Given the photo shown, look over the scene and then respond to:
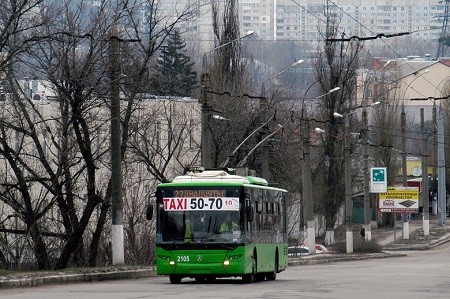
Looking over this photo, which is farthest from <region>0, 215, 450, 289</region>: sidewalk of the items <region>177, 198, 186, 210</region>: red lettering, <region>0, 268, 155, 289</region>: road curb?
<region>177, 198, 186, 210</region>: red lettering

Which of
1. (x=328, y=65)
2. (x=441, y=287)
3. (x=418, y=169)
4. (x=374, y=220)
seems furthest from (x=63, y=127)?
(x=418, y=169)

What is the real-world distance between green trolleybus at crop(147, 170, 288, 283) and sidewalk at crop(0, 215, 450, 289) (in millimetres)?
1889

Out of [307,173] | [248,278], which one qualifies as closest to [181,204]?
[248,278]

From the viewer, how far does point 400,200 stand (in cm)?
A: 6619

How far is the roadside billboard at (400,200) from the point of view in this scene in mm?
65875

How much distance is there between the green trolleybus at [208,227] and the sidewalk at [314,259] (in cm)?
189

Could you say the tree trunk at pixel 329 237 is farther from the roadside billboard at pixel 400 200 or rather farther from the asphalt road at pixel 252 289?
the asphalt road at pixel 252 289

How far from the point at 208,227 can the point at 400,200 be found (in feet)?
130

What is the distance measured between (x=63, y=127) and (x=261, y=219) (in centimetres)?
696

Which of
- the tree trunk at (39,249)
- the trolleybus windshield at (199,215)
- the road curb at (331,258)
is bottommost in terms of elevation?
the road curb at (331,258)

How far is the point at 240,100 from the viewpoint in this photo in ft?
189

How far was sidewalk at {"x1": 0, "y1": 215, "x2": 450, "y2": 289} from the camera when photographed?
25578 mm

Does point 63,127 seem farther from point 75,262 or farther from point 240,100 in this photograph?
point 240,100

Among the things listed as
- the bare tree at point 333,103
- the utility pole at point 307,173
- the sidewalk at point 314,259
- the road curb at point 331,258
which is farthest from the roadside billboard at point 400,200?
the utility pole at point 307,173
